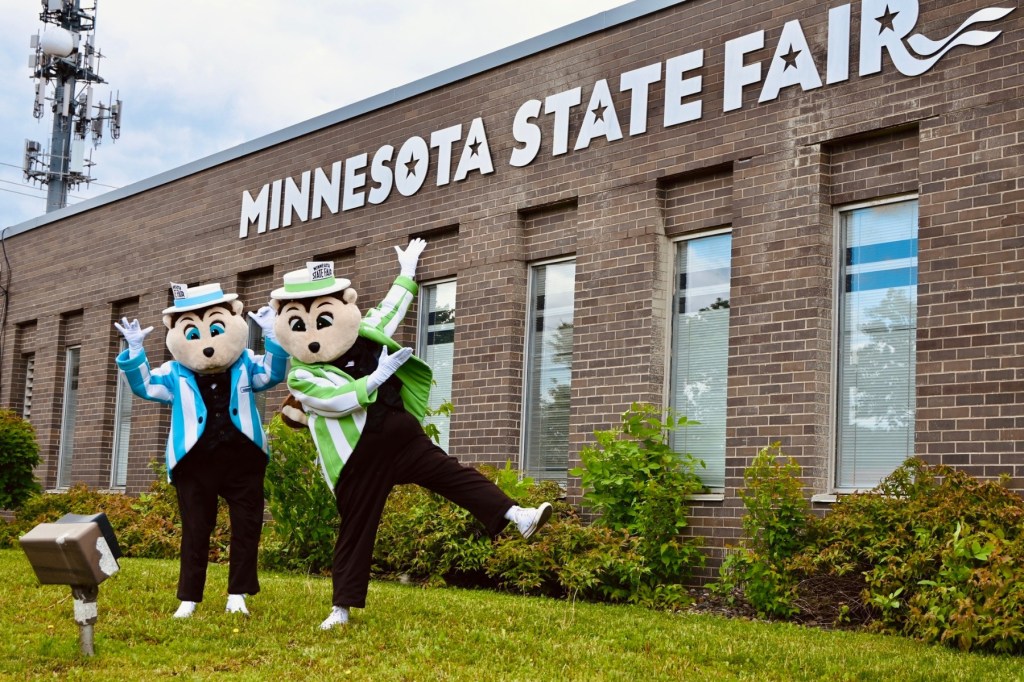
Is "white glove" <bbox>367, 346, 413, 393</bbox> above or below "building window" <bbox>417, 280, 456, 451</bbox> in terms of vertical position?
below

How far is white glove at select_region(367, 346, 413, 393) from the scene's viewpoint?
25.2 feet

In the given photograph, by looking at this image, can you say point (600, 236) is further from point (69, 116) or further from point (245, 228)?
point (69, 116)

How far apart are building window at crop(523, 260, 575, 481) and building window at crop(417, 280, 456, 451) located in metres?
1.15

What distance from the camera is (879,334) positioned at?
10422 millimetres

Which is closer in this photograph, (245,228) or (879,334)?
(879,334)

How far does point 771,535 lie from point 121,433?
40.5 feet

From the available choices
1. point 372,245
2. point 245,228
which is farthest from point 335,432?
point 245,228

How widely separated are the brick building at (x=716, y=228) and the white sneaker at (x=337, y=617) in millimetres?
4035

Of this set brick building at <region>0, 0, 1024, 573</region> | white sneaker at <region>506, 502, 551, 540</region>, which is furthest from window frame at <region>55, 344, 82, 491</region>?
white sneaker at <region>506, 502, 551, 540</region>

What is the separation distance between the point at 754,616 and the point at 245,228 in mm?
9440

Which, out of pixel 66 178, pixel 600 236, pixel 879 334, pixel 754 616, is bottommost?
pixel 754 616

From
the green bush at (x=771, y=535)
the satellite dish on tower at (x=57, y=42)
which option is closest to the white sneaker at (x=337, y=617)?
the green bush at (x=771, y=535)

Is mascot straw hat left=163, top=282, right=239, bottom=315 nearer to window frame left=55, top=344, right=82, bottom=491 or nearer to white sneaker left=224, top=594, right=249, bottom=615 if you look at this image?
white sneaker left=224, top=594, right=249, bottom=615

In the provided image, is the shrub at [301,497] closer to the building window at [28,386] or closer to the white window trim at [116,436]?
the white window trim at [116,436]
